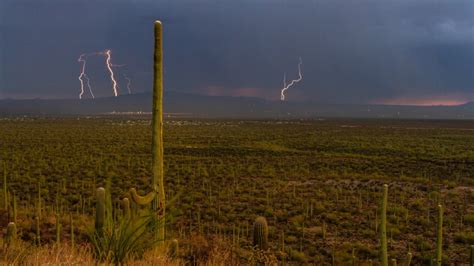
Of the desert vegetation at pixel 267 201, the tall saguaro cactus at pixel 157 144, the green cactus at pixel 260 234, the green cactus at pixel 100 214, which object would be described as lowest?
the desert vegetation at pixel 267 201

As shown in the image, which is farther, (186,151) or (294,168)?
(186,151)

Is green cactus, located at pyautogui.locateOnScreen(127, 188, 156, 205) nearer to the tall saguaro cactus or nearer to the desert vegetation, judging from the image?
the desert vegetation

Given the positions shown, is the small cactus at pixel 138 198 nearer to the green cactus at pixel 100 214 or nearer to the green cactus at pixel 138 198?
the green cactus at pixel 138 198

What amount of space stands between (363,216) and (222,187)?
340 inches

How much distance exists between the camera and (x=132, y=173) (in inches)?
1129

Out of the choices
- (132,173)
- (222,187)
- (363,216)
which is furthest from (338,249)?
(132,173)

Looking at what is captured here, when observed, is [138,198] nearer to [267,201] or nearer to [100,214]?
[100,214]

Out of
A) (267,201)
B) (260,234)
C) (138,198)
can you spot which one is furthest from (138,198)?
(267,201)

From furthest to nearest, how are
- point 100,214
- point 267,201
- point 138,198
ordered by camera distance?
point 267,201
point 138,198
point 100,214

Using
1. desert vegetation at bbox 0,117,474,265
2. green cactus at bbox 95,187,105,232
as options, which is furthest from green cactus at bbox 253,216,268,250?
green cactus at bbox 95,187,105,232

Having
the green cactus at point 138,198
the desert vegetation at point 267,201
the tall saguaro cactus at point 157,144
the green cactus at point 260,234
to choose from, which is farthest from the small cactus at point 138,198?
the green cactus at point 260,234

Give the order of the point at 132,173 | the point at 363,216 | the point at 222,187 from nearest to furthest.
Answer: the point at 363,216 < the point at 222,187 < the point at 132,173

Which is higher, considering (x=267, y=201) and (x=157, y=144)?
(x=157, y=144)

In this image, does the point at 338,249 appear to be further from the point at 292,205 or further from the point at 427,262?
the point at 292,205
